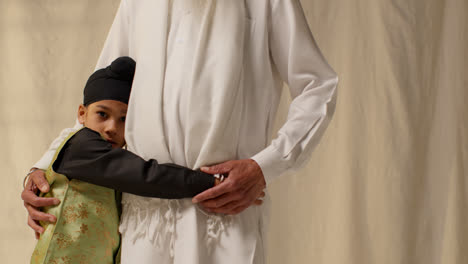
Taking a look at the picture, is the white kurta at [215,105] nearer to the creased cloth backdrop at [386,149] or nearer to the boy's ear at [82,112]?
the boy's ear at [82,112]

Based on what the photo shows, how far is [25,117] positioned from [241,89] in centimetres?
194

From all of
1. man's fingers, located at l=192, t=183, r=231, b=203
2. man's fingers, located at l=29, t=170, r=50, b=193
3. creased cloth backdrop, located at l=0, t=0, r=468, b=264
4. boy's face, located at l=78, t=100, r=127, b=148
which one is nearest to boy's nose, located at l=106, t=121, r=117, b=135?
boy's face, located at l=78, t=100, r=127, b=148

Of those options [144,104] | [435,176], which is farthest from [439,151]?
[144,104]

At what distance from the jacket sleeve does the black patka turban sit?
417mm

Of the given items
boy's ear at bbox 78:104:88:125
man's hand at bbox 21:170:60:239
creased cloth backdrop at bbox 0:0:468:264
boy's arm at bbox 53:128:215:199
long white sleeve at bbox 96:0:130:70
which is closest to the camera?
boy's arm at bbox 53:128:215:199

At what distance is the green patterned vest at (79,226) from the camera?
1.53 m

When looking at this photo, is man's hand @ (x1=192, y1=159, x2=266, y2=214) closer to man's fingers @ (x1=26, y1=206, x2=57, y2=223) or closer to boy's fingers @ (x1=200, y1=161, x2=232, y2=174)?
boy's fingers @ (x1=200, y1=161, x2=232, y2=174)

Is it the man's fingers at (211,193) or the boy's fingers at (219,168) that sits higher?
the boy's fingers at (219,168)

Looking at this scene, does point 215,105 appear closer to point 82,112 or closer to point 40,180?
point 82,112

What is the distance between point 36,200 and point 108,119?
0.29 metres

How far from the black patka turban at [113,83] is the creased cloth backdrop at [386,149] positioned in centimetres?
132

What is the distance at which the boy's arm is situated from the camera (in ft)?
4.79

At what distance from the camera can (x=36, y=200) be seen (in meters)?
1.61

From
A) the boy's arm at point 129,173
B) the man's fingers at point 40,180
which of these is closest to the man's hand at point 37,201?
the man's fingers at point 40,180
